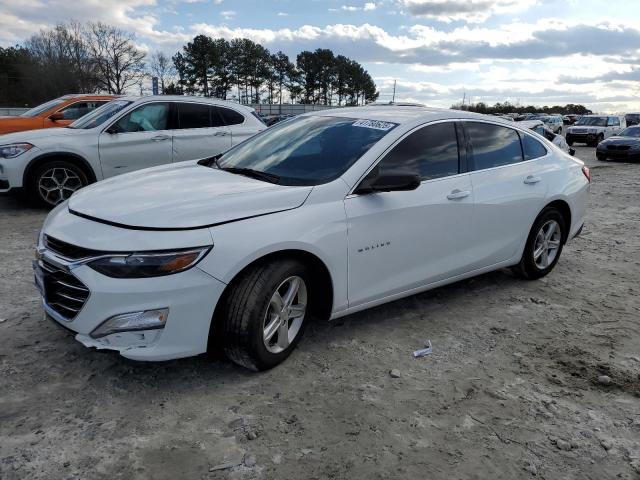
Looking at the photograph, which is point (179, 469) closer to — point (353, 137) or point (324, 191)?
point (324, 191)

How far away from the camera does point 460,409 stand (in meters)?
3.06

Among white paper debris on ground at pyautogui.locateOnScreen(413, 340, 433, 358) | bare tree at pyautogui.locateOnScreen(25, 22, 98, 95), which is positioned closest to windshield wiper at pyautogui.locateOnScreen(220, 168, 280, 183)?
white paper debris on ground at pyautogui.locateOnScreen(413, 340, 433, 358)

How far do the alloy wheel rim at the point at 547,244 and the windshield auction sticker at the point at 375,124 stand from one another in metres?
2.03

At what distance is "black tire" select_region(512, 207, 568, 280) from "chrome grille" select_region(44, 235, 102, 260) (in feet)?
12.5

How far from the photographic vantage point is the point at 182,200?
3201 millimetres

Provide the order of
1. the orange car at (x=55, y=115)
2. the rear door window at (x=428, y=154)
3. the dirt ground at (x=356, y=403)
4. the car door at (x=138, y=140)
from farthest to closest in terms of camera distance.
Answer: the orange car at (x=55, y=115), the car door at (x=138, y=140), the rear door window at (x=428, y=154), the dirt ground at (x=356, y=403)

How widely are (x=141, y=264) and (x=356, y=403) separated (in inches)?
55.7

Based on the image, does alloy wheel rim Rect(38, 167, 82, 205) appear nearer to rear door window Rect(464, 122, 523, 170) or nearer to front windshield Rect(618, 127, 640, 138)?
rear door window Rect(464, 122, 523, 170)

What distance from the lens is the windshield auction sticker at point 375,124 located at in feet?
13.0

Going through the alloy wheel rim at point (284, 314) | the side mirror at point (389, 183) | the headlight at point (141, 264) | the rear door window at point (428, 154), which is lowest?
the alloy wheel rim at point (284, 314)

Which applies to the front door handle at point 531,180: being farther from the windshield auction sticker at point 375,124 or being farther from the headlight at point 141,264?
the headlight at point 141,264

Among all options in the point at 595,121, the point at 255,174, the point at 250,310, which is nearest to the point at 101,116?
the point at 255,174

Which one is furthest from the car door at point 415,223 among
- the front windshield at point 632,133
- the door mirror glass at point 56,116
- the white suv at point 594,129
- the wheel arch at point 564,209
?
the white suv at point 594,129

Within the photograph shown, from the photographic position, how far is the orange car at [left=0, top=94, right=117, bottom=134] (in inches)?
391
